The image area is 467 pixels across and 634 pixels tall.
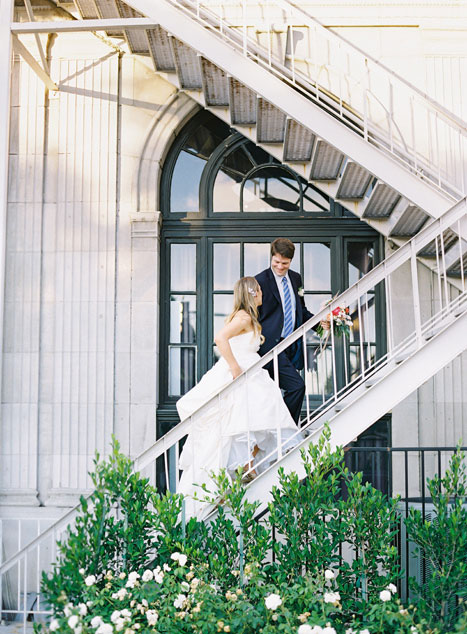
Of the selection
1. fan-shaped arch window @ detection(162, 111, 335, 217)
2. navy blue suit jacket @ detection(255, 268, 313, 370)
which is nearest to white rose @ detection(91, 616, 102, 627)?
navy blue suit jacket @ detection(255, 268, 313, 370)

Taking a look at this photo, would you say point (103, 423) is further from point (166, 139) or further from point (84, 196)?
point (166, 139)

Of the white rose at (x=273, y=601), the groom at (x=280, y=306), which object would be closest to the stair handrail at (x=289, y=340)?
the groom at (x=280, y=306)

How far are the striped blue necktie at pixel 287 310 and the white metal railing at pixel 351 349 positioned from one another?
0.36 meters

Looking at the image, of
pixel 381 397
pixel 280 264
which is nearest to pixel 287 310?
pixel 280 264

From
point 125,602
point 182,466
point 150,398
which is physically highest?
point 150,398

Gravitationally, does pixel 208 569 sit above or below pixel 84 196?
below

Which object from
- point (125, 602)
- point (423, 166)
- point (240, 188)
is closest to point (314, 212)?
point (240, 188)

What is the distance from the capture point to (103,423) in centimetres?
778

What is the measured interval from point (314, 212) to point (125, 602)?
4.90 m

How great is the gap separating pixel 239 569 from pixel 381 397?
1.66 meters

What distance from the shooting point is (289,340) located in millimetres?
5770

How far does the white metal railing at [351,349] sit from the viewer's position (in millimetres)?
5688

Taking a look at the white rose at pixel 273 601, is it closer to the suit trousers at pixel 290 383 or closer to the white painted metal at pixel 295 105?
the suit trousers at pixel 290 383

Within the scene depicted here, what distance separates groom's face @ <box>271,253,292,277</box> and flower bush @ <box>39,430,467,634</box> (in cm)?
195
